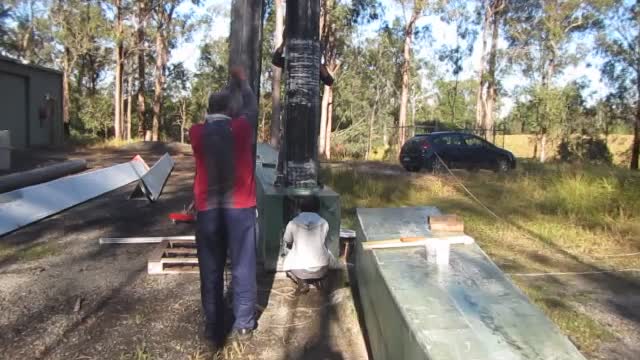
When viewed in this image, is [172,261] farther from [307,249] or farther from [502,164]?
[502,164]

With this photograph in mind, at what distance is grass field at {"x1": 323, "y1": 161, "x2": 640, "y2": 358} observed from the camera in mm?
5848

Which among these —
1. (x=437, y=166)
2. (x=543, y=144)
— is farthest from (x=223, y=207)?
(x=543, y=144)

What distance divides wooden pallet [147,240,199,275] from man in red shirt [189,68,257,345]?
182 cm

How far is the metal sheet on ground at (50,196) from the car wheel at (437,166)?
9.39 meters

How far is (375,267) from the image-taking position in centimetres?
379

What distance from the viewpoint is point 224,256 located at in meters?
4.29

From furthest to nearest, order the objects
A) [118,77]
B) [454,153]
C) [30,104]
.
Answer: [118,77] < [30,104] < [454,153]

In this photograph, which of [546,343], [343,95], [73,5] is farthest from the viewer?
[343,95]

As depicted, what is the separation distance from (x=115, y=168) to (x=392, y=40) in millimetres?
39031

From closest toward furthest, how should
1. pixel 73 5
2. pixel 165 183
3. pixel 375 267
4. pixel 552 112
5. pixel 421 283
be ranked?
pixel 421 283, pixel 375 267, pixel 165 183, pixel 73 5, pixel 552 112

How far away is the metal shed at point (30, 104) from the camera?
76.3 feet

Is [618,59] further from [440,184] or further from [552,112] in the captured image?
[440,184]

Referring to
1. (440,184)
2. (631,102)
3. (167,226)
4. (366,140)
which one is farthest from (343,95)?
(167,226)

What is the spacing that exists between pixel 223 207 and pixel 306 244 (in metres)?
1.41
